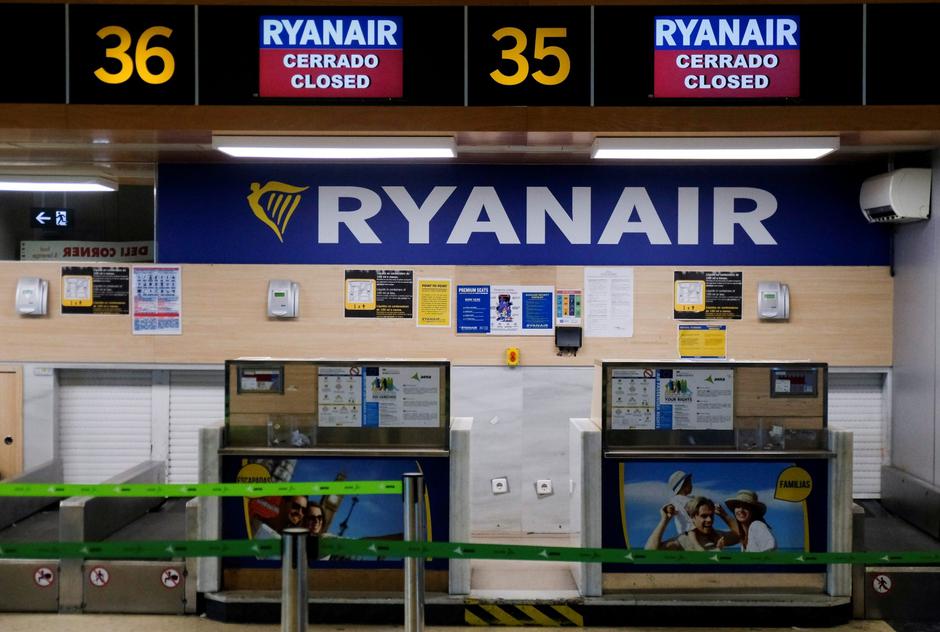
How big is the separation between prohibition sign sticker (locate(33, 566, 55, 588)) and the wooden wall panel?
1987 millimetres

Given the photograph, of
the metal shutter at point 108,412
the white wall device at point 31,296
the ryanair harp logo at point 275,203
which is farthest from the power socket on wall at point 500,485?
the white wall device at point 31,296

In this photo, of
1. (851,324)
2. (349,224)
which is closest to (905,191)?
(851,324)

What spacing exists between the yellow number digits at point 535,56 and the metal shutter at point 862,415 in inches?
132

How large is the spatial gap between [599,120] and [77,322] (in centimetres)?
426

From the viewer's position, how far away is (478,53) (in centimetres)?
526

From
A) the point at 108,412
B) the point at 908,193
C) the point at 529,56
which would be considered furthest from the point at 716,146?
the point at 108,412

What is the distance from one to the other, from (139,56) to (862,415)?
558 centimetres

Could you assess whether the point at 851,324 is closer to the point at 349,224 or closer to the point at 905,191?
the point at 905,191

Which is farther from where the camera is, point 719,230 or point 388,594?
point 719,230

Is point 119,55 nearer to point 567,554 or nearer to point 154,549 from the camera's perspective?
point 154,549

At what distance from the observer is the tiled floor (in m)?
5.14

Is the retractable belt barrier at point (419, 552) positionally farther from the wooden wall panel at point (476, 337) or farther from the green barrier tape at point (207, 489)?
the wooden wall panel at point (476, 337)

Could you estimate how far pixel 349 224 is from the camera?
7.05 meters

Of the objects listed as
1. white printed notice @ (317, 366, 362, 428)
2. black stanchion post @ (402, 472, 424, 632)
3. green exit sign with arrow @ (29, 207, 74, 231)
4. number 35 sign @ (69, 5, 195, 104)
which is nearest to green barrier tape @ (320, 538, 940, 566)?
black stanchion post @ (402, 472, 424, 632)
